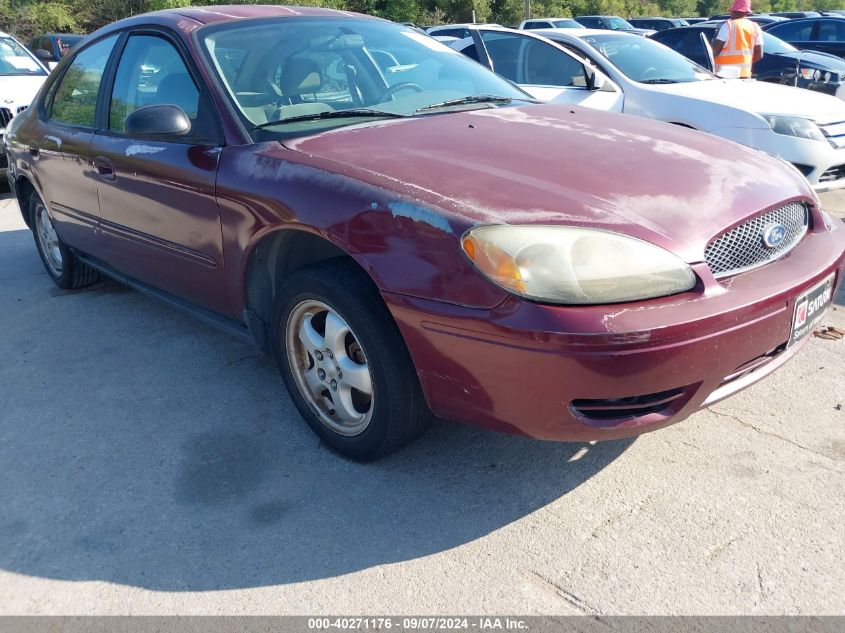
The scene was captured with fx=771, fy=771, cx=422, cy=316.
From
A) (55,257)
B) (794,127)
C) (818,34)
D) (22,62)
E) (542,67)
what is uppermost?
(22,62)

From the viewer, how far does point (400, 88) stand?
354 cm

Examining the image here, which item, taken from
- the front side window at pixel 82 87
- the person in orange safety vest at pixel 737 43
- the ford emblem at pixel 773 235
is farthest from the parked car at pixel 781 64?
the ford emblem at pixel 773 235

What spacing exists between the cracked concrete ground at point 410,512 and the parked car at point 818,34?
13.3 metres

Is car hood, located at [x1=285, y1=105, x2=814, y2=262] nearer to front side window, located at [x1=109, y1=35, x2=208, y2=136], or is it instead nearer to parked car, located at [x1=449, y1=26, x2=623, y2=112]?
front side window, located at [x1=109, y1=35, x2=208, y2=136]

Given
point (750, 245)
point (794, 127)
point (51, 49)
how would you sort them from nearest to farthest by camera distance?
point (750, 245), point (794, 127), point (51, 49)

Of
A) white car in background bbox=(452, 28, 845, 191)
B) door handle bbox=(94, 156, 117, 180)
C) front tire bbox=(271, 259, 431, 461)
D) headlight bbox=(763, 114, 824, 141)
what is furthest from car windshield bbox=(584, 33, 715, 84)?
front tire bbox=(271, 259, 431, 461)

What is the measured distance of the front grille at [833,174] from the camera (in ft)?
19.8

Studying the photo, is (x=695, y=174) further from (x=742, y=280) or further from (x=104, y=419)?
(x=104, y=419)

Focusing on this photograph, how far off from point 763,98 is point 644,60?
1283 mm

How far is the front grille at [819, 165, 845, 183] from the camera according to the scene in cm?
604

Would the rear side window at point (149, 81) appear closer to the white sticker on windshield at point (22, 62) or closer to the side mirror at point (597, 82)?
the side mirror at point (597, 82)

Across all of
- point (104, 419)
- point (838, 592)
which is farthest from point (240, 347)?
point (838, 592)

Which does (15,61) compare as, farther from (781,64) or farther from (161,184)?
(781,64)

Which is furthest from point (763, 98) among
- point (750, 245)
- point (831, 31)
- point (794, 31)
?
point (794, 31)
